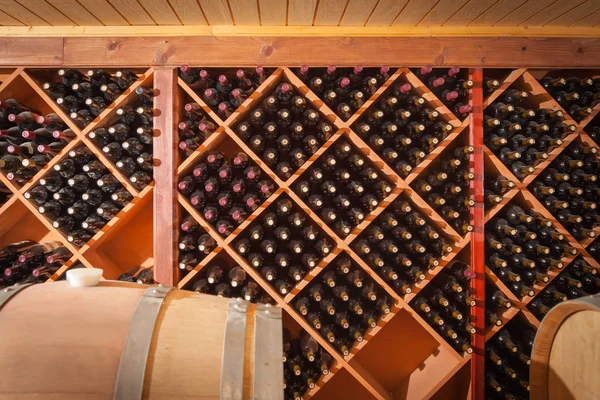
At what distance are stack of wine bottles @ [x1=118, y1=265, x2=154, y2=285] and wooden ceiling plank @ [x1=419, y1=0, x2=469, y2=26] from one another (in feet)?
6.93

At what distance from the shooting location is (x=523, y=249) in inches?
69.1

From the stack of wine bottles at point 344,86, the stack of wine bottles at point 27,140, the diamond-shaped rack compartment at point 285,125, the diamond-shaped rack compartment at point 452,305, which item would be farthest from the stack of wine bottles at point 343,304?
the stack of wine bottles at point 27,140

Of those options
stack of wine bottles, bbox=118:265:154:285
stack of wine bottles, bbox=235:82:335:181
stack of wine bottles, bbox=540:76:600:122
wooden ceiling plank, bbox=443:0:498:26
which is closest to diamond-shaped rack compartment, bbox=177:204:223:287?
stack of wine bottles, bbox=118:265:154:285

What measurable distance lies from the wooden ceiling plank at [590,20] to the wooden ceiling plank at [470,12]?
1.93ft

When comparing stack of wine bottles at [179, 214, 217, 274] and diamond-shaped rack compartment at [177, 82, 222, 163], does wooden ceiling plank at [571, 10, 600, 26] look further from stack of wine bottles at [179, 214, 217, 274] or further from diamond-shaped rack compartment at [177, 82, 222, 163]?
stack of wine bottles at [179, 214, 217, 274]

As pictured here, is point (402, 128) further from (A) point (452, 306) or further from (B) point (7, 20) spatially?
(B) point (7, 20)

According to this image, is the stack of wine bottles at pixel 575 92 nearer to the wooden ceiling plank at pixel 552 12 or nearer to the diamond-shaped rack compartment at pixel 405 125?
the wooden ceiling plank at pixel 552 12

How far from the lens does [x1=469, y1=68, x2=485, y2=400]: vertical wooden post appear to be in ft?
5.52

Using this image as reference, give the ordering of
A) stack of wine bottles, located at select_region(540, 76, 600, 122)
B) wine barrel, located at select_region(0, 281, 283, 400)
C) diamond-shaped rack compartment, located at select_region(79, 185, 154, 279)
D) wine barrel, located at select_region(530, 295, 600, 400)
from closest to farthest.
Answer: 1. wine barrel, located at select_region(0, 281, 283, 400)
2. wine barrel, located at select_region(530, 295, 600, 400)
3. stack of wine bottles, located at select_region(540, 76, 600, 122)
4. diamond-shaped rack compartment, located at select_region(79, 185, 154, 279)

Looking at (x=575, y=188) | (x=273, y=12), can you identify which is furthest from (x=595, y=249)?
(x=273, y=12)

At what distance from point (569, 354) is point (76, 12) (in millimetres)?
2659

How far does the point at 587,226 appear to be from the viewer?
1783mm

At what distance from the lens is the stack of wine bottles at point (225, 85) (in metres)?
1.69

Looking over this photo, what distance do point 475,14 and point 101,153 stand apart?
2.11 meters
